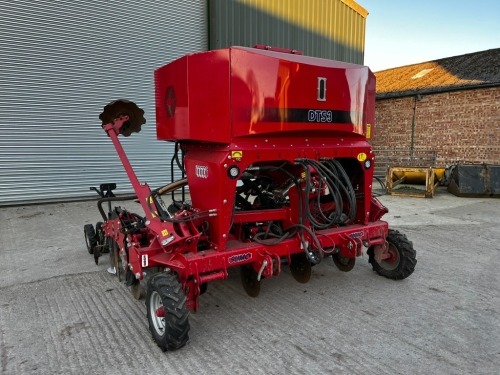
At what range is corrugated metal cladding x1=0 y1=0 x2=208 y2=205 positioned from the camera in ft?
25.8

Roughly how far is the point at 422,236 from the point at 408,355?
3556mm

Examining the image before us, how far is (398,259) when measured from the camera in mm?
3859

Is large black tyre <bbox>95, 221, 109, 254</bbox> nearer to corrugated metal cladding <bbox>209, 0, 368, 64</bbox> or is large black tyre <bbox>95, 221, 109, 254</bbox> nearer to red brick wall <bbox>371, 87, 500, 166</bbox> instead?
corrugated metal cladding <bbox>209, 0, 368, 64</bbox>

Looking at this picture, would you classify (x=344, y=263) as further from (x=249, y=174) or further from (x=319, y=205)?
(x=249, y=174)

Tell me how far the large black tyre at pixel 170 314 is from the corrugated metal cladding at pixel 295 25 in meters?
8.35

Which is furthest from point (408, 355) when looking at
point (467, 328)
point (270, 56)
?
point (270, 56)

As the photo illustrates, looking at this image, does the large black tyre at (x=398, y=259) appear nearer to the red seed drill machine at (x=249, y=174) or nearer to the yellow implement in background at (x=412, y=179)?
the red seed drill machine at (x=249, y=174)

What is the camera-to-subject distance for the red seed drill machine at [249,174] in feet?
9.14

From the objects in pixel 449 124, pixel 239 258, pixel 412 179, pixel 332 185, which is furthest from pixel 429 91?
pixel 239 258

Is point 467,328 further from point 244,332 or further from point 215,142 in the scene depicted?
point 215,142

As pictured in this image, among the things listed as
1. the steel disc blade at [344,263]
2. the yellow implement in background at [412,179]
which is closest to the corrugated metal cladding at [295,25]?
the yellow implement in background at [412,179]

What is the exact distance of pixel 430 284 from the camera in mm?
3879

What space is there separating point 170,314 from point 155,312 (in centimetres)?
31

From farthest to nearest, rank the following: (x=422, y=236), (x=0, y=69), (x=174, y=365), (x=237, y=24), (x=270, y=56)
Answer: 1. (x=237, y=24)
2. (x=0, y=69)
3. (x=422, y=236)
4. (x=270, y=56)
5. (x=174, y=365)
